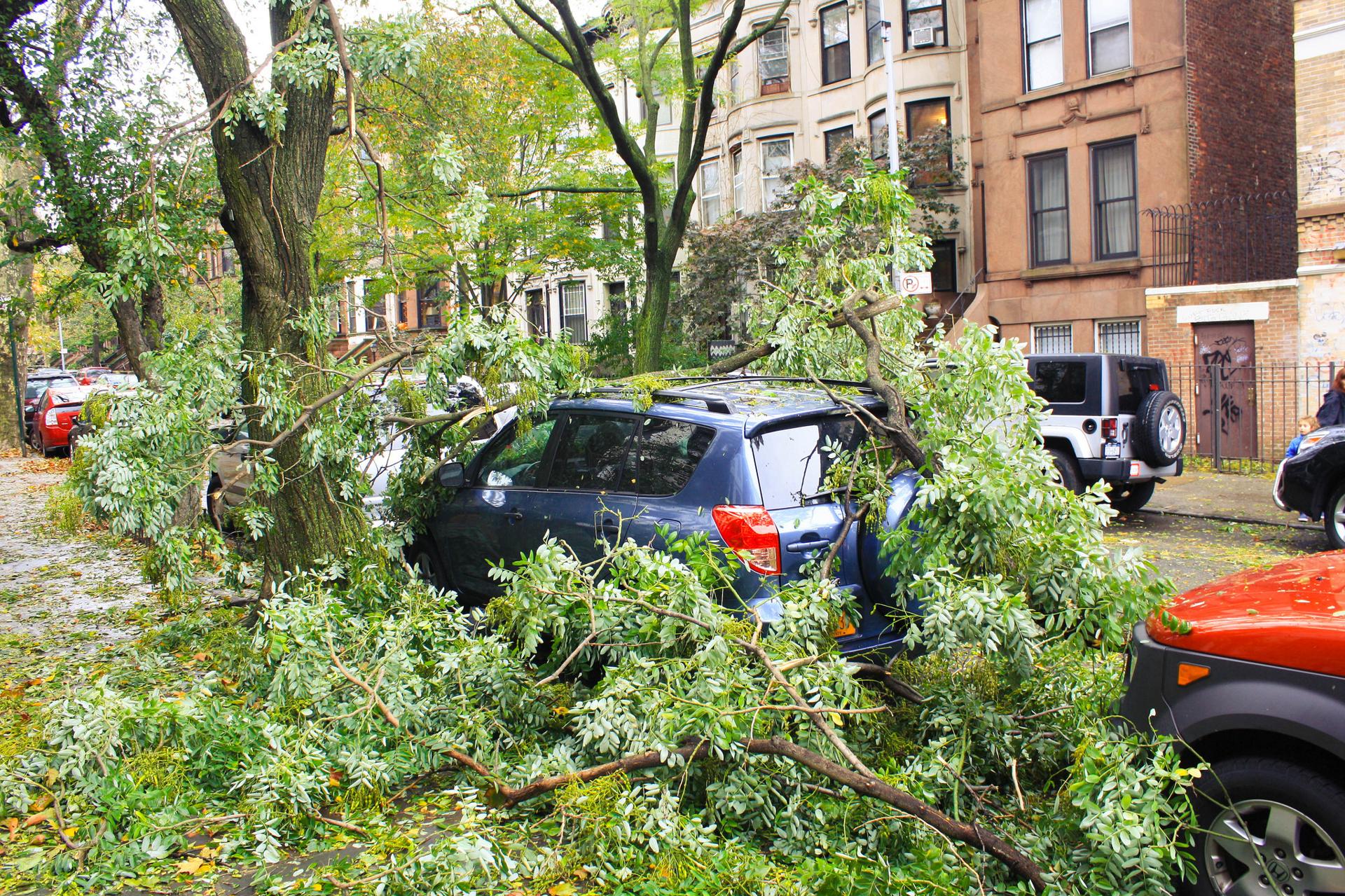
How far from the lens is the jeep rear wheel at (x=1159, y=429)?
41.2ft

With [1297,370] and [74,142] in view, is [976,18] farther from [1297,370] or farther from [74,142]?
[74,142]

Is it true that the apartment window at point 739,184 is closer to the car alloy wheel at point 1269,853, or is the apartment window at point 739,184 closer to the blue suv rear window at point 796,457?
the blue suv rear window at point 796,457

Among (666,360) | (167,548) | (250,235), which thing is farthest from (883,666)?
(666,360)

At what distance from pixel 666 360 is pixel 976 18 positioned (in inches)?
405

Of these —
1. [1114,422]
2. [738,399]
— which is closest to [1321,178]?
[1114,422]

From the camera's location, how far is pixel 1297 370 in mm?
16656

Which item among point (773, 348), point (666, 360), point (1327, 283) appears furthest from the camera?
point (666, 360)

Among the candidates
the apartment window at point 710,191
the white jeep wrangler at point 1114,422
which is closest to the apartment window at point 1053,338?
the white jeep wrangler at point 1114,422

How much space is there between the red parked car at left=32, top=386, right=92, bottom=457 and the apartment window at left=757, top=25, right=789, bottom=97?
18726 millimetres

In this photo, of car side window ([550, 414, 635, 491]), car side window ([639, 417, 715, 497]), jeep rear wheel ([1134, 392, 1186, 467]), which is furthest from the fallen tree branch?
jeep rear wheel ([1134, 392, 1186, 467])

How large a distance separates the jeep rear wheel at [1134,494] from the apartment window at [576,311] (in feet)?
75.8

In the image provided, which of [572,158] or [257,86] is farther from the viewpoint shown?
[572,158]

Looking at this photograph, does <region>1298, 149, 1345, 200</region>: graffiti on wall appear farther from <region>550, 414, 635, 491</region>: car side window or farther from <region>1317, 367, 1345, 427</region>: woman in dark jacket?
<region>550, 414, 635, 491</region>: car side window

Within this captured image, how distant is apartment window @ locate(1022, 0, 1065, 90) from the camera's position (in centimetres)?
2125
